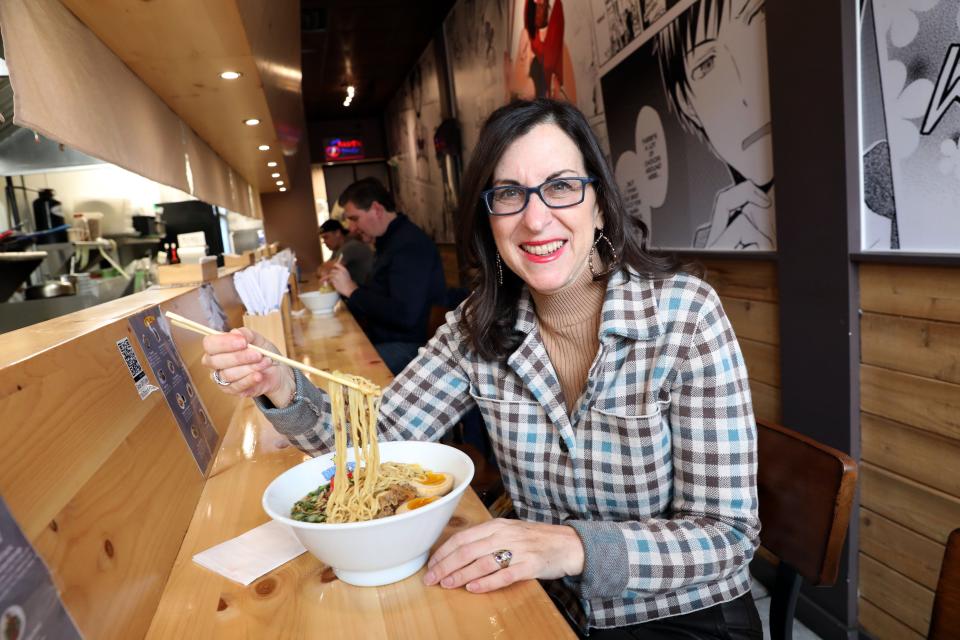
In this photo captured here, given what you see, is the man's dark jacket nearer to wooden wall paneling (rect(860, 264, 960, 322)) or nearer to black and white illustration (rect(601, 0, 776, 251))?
black and white illustration (rect(601, 0, 776, 251))

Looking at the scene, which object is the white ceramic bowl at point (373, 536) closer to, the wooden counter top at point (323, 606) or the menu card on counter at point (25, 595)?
the wooden counter top at point (323, 606)

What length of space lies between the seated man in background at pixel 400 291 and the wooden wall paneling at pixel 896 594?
2.31 m

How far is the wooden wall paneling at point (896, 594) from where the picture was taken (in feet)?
5.57

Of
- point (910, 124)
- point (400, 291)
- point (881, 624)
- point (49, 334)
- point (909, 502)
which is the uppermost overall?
point (910, 124)

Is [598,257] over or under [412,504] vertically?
over

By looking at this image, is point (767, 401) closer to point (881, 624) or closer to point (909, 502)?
point (909, 502)

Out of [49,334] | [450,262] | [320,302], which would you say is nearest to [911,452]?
[49,334]

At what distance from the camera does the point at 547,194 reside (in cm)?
127

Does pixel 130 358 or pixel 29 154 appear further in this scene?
pixel 29 154

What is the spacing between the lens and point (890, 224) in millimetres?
1581

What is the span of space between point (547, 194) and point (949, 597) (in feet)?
2.99

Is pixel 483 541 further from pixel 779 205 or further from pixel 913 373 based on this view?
pixel 779 205

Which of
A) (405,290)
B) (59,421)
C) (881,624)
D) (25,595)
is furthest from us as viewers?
(405,290)

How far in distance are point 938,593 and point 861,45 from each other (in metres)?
1.34
